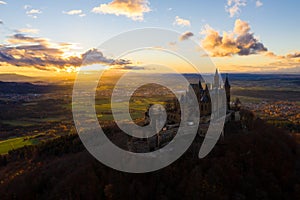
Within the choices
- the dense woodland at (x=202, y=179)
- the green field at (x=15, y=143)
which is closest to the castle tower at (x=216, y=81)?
the dense woodland at (x=202, y=179)

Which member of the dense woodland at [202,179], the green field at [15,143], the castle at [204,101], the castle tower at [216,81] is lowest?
the green field at [15,143]

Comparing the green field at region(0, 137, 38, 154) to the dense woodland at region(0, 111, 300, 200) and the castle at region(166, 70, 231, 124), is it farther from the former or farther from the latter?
the castle at region(166, 70, 231, 124)

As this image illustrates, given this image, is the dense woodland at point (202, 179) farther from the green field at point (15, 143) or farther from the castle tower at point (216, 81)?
the green field at point (15, 143)

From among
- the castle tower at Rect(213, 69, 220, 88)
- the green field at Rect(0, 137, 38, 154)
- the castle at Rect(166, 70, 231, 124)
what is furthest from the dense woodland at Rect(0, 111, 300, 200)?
the green field at Rect(0, 137, 38, 154)

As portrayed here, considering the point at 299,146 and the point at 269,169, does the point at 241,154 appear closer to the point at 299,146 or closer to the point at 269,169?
the point at 269,169

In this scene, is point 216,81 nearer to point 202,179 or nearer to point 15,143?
point 202,179

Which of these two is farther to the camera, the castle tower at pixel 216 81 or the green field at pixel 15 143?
the green field at pixel 15 143

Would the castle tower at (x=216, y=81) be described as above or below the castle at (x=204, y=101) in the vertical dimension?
above
